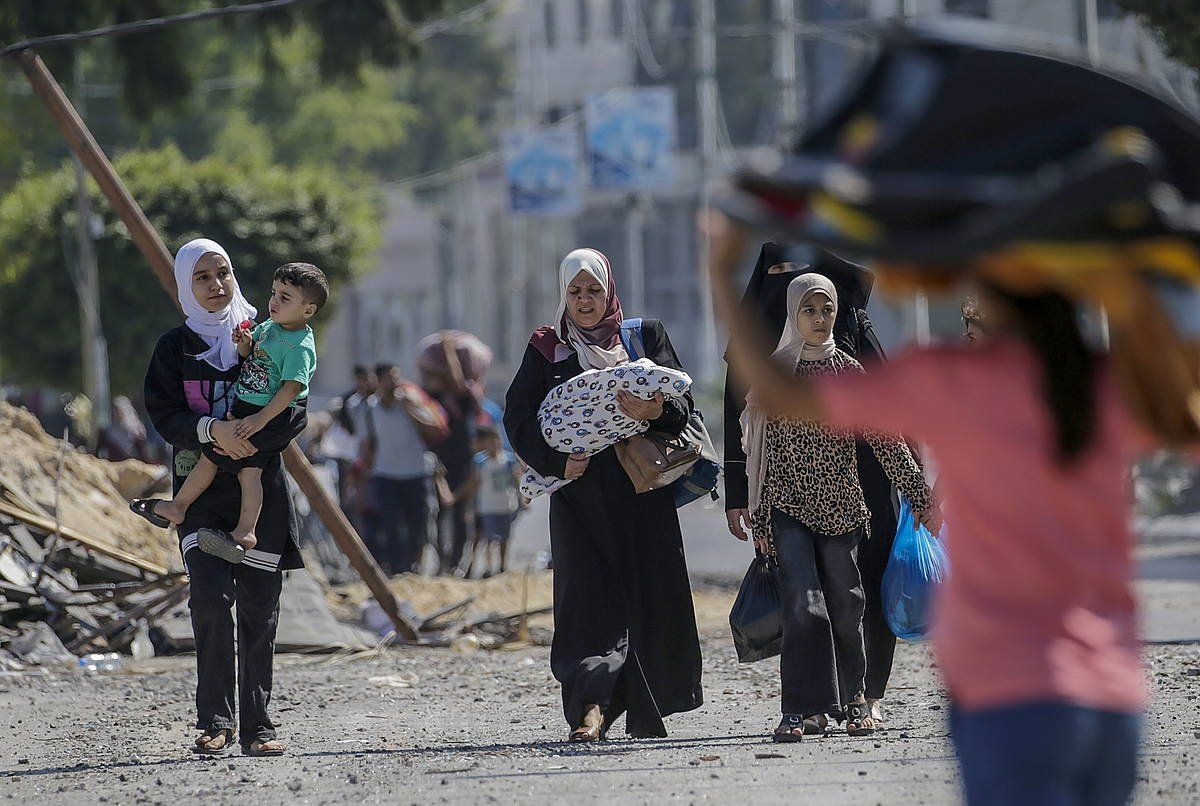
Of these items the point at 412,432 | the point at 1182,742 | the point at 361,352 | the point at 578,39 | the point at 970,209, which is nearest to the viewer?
the point at 970,209

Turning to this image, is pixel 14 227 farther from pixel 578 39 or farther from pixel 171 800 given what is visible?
pixel 578 39

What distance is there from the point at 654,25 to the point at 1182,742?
57.8 meters

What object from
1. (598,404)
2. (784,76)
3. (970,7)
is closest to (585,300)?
(598,404)

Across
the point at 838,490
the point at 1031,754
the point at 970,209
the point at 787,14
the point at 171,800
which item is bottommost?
the point at 171,800

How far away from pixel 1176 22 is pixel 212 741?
8456 millimetres

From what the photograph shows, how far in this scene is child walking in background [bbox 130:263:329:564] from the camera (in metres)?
7.19

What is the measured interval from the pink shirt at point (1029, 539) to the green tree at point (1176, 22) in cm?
994

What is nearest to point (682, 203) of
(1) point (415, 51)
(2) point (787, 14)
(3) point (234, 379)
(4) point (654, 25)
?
(4) point (654, 25)

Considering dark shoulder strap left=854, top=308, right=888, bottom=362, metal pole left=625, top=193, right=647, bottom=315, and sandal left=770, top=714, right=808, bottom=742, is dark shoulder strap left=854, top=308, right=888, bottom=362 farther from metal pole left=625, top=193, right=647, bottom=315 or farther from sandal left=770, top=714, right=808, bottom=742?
metal pole left=625, top=193, right=647, bottom=315

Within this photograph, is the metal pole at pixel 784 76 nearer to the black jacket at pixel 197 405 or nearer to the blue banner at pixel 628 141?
the blue banner at pixel 628 141

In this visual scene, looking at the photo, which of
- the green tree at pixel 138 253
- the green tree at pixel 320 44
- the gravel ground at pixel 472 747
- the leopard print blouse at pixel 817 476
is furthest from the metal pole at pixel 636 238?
the leopard print blouse at pixel 817 476

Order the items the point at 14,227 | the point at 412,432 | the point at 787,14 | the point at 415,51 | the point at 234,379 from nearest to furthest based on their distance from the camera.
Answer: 1. the point at 234,379
2. the point at 412,432
3. the point at 415,51
4. the point at 14,227
5. the point at 787,14

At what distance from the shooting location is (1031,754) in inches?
130

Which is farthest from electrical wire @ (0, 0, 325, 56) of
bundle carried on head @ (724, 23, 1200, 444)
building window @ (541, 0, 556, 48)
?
building window @ (541, 0, 556, 48)
